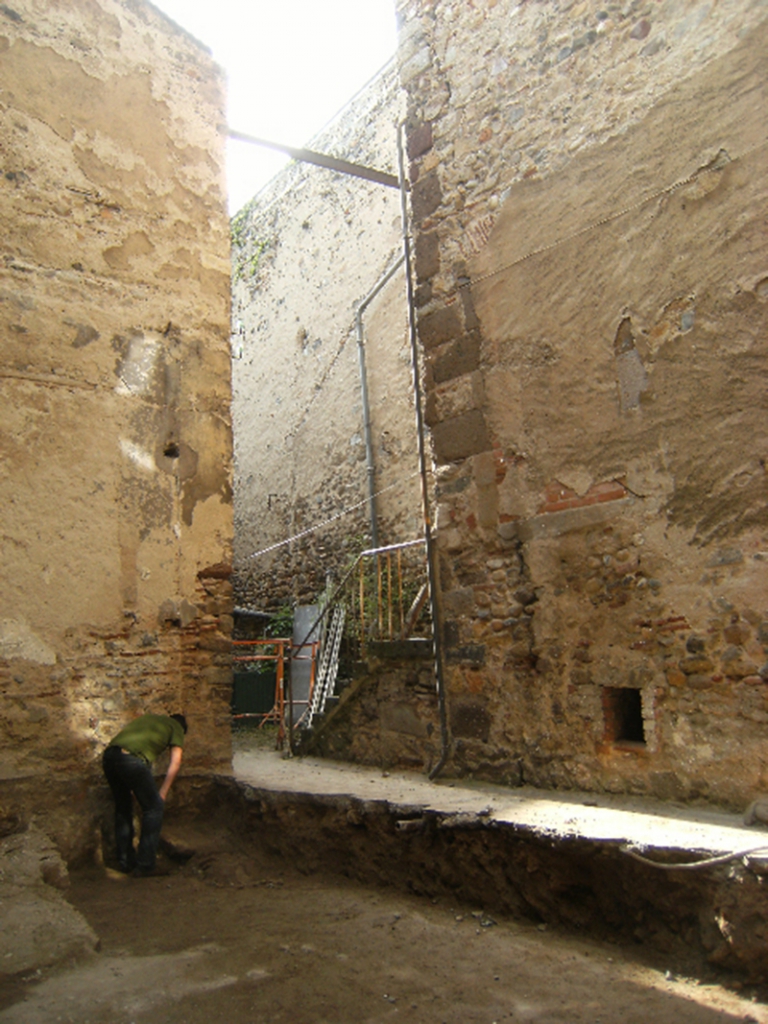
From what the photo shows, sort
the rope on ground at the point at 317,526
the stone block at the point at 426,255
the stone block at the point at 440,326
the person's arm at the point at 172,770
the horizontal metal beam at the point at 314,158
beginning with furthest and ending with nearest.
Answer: the rope on ground at the point at 317,526
the horizontal metal beam at the point at 314,158
the stone block at the point at 426,255
the stone block at the point at 440,326
the person's arm at the point at 172,770

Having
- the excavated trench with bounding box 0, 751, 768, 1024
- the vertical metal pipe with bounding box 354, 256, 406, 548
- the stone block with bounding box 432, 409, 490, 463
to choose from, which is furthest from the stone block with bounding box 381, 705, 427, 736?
the vertical metal pipe with bounding box 354, 256, 406, 548

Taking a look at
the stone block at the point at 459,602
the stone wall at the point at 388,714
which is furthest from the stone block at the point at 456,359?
the stone wall at the point at 388,714

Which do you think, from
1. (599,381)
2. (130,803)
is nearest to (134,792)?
(130,803)

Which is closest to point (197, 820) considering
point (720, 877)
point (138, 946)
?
point (138, 946)

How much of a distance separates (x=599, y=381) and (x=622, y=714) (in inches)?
73.9

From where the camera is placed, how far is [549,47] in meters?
4.71

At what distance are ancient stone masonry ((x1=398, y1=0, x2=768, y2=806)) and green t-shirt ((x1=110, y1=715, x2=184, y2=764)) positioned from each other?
1.75 m

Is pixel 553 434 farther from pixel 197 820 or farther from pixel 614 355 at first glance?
pixel 197 820

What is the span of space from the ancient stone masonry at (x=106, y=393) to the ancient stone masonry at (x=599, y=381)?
156cm

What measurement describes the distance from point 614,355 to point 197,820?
12.1 feet

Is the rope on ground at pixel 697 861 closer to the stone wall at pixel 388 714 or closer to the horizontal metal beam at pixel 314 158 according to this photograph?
the stone wall at pixel 388 714

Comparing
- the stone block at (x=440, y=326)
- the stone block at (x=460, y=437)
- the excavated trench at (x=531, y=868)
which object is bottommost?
the excavated trench at (x=531, y=868)

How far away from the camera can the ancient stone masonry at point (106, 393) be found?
4270 millimetres

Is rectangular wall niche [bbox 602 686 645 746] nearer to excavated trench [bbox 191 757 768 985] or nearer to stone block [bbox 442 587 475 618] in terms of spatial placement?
excavated trench [bbox 191 757 768 985]
